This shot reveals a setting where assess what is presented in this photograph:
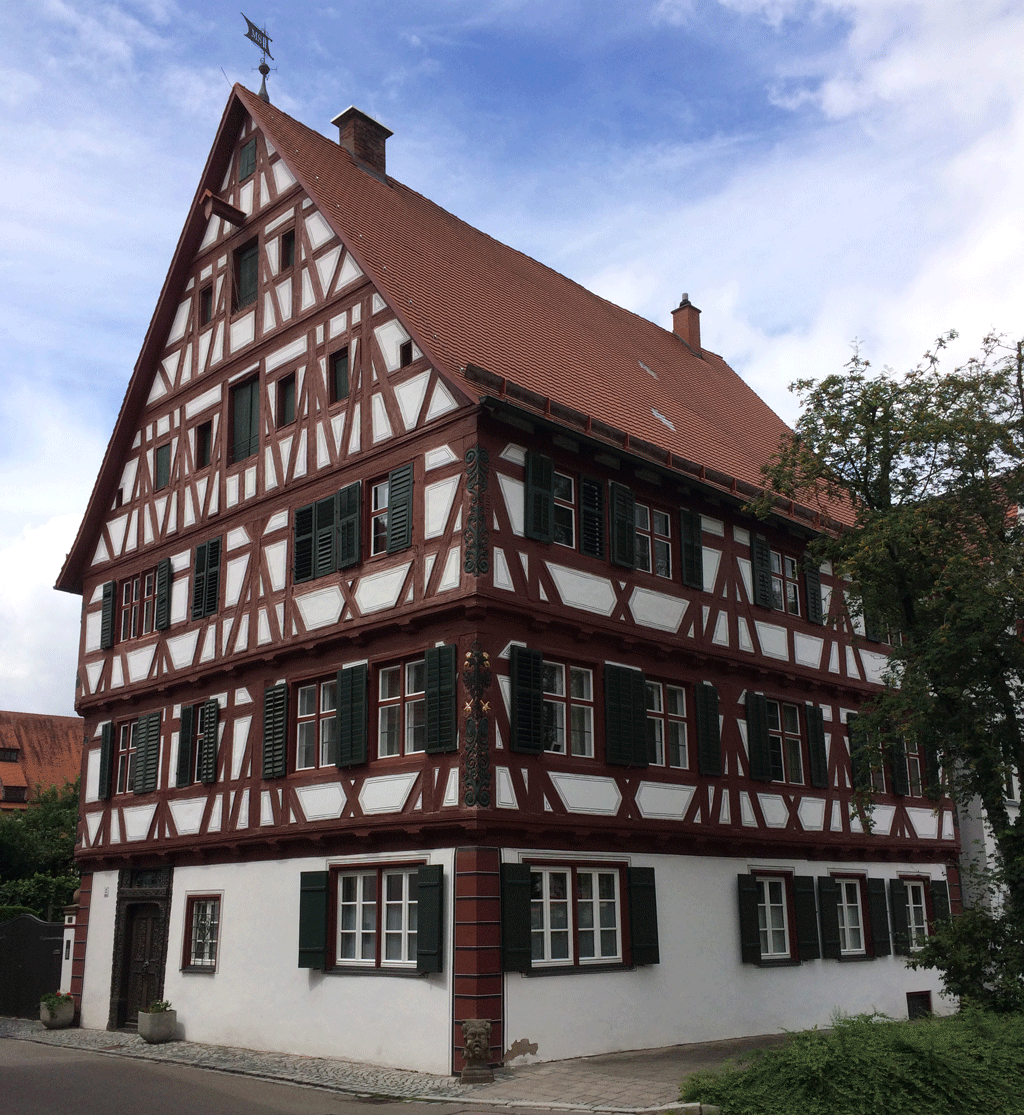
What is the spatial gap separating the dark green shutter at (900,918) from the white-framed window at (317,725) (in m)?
10.7

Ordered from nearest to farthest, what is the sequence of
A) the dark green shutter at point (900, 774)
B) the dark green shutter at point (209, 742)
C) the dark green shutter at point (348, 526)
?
the dark green shutter at point (348, 526), the dark green shutter at point (209, 742), the dark green shutter at point (900, 774)

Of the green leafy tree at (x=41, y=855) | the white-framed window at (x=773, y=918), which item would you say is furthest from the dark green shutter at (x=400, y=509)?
the green leafy tree at (x=41, y=855)

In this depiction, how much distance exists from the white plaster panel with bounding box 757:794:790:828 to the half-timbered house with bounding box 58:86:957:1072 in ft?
0.22

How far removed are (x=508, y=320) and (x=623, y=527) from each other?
460cm

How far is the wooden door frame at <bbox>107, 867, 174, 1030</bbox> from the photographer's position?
1992 cm

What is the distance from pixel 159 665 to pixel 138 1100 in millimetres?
9244

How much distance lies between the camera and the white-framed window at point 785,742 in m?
20.3

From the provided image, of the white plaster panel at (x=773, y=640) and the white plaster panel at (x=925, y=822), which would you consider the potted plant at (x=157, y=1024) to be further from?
the white plaster panel at (x=925, y=822)

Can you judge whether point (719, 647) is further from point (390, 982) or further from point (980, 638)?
point (390, 982)

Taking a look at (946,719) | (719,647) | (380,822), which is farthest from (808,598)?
(380,822)

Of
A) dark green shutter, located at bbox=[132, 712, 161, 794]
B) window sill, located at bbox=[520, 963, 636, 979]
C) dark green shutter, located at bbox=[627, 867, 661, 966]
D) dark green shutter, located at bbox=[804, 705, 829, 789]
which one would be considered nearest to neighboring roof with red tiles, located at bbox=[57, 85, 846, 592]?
dark green shutter, located at bbox=[804, 705, 829, 789]

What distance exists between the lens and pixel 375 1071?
1492 centimetres

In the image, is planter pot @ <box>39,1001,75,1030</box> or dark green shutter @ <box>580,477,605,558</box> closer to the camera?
dark green shutter @ <box>580,477,605,558</box>

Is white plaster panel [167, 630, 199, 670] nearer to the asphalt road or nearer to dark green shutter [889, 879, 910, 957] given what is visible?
the asphalt road
